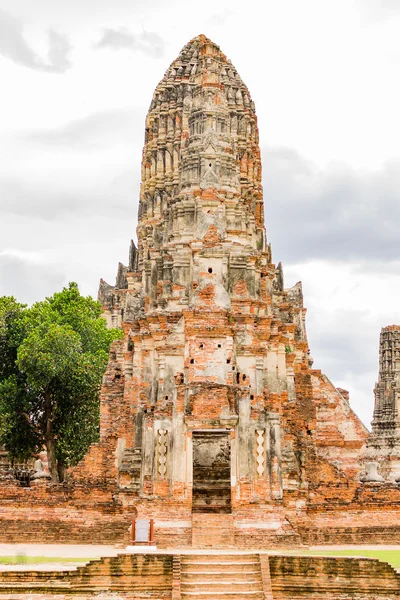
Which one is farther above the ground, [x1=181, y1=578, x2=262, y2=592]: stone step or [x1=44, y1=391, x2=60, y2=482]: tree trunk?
[x1=44, y1=391, x2=60, y2=482]: tree trunk

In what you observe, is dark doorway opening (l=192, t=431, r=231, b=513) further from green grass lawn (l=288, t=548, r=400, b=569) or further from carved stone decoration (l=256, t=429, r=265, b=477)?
green grass lawn (l=288, t=548, r=400, b=569)

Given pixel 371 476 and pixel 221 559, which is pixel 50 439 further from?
pixel 221 559

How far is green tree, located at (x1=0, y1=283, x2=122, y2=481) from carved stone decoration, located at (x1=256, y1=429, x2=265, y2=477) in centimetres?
1062

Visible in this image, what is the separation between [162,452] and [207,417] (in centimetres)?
169

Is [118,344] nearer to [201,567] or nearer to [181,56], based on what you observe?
[201,567]

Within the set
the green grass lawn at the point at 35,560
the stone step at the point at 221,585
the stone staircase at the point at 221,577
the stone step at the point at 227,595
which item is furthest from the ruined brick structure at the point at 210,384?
the stone step at the point at 227,595

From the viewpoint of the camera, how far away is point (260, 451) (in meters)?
22.0

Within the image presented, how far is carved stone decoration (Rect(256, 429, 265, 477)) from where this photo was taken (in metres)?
21.9

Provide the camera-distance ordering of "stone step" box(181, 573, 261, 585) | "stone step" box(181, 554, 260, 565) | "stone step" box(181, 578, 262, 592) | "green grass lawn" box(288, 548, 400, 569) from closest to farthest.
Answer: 1. "stone step" box(181, 578, 262, 592)
2. "stone step" box(181, 573, 261, 585)
3. "stone step" box(181, 554, 260, 565)
4. "green grass lawn" box(288, 548, 400, 569)

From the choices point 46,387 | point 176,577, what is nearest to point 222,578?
point 176,577

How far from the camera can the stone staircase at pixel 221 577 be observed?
15.3m

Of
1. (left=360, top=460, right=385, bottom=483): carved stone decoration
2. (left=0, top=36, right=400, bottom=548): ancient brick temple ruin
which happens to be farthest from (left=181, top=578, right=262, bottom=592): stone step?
(left=360, top=460, right=385, bottom=483): carved stone decoration

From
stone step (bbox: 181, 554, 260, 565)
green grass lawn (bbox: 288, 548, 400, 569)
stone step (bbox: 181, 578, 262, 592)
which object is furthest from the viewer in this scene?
green grass lawn (bbox: 288, 548, 400, 569)

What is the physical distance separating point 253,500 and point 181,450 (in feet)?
7.48
